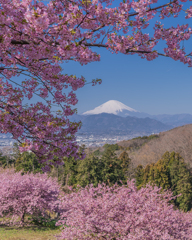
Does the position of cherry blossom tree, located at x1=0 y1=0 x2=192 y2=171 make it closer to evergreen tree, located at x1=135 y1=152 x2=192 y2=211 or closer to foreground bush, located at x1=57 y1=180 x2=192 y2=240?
foreground bush, located at x1=57 y1=180 x2=192 y2=240

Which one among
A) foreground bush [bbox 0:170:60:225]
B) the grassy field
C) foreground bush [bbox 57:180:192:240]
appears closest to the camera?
foreground bush [bbox 57:180:192:240]

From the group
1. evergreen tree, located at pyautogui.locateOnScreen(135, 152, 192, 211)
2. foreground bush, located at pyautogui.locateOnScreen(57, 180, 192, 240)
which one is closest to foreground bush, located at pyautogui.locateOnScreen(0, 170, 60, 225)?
foreground bush, located at pyautogui.locateOnScreen(57, 180, 192, 240)

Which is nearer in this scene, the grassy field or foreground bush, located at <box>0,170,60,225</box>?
the grassy field

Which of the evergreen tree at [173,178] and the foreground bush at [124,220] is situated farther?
the evergreen tree at [173,178]

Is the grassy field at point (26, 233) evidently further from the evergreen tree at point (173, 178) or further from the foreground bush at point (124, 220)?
the evergreen tree at point (173, 178)

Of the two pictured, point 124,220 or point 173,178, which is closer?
point 124,220

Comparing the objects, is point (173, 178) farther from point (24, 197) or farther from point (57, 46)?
point (57, 46)

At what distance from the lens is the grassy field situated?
1023 cm

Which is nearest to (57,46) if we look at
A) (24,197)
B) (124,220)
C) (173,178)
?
(124,220)

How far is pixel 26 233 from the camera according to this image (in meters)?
11.1

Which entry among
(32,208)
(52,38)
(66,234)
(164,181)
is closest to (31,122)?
(52,38)

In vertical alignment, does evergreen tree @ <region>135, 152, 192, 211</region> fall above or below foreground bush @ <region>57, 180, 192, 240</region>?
below

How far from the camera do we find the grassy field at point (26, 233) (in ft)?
33.6

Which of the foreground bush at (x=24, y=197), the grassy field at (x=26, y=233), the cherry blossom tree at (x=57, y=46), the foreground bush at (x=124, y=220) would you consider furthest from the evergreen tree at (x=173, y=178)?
the cherry blossom tree at (x=57, y=46)
